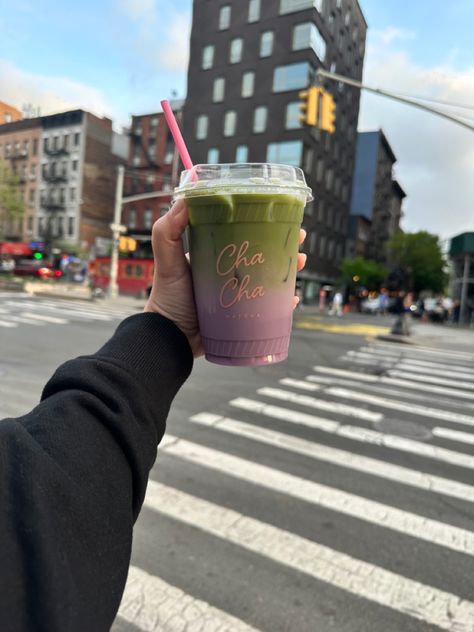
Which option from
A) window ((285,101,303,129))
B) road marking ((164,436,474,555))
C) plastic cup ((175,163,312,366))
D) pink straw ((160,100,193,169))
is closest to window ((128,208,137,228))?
window ((285,101,303,129))

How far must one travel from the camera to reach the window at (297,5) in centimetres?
423

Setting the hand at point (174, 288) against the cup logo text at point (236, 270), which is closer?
the cup logo text at point (236, 270)

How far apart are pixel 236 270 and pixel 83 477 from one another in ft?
2.25

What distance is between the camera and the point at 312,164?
3584 cm

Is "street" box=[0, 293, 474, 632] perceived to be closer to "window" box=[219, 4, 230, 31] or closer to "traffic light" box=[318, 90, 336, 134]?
"window" box=[219, 4, 230, 31]

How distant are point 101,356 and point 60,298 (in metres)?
26.6

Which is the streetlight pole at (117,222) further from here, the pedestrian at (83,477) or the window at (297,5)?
the pedestrian at (83,477)

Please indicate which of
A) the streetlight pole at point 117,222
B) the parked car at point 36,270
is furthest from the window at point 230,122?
the parked car at point 36,270

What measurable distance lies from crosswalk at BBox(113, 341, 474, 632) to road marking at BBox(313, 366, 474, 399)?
178 cm

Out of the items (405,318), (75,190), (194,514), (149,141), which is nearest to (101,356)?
(194,514)

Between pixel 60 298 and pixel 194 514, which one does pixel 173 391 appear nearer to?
pixel 194 514

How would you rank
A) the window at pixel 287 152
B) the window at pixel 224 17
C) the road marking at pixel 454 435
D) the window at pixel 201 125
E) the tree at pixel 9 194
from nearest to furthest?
the tree at pixel 9 194 → the window at pixel 224 17 → the road marking at pixel 454 435 → the window at pixel 201 125 → the window at pixel 287 152

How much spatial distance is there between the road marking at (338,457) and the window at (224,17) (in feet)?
16.6

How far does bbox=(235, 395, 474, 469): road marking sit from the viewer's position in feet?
16.4
